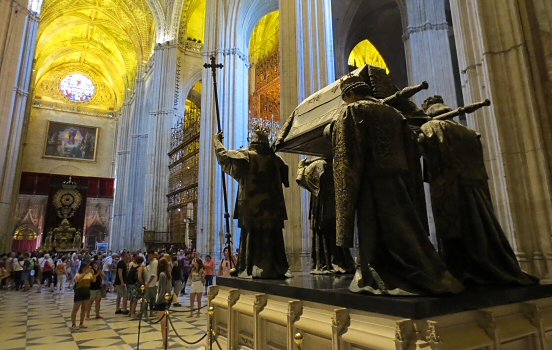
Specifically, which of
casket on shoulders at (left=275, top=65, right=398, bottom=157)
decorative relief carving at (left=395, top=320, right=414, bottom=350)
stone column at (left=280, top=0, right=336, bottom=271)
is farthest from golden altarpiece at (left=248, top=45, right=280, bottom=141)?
decorative relief carving at (left=395, top=320, right=414, bottom=350)

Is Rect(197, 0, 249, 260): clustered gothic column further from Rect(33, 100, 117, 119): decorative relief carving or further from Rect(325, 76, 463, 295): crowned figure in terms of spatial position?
Rect(33, 100, 117, 119): decorative relief carving

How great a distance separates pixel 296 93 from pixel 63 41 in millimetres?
28992

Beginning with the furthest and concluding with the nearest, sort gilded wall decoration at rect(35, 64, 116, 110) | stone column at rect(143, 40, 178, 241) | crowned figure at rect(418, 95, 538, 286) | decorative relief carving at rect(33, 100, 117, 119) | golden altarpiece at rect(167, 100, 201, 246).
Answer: gilded wall decoration at rect(35, 64, 116, 110) < decorative relief carving at rect(33, 100, 117, 119) < stone column at rect(143, 40, 178, 241) < golden altarpiece at rect(167, 100, 201, 246) < crowned figure at rect(418, 95, 538, 286)

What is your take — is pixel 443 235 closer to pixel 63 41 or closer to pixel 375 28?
pixel 375 28

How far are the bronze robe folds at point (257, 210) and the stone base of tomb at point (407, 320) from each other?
0.88 metres

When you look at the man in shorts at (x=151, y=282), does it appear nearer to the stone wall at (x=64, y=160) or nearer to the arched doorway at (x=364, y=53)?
the arched doorway at (x=364, y=53)

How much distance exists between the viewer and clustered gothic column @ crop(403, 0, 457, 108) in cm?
928

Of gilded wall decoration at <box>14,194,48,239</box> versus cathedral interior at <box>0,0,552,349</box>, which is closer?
cathedral interior at <box>0,0,552,349</box>

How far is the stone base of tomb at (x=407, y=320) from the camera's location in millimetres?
1497

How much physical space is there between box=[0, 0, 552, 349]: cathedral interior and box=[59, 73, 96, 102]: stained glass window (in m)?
0.12

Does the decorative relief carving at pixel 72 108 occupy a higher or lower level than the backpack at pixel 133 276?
higher

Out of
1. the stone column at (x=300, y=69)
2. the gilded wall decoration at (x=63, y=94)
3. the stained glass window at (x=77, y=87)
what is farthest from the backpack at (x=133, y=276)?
the stained glass window at (x=77, y=87)

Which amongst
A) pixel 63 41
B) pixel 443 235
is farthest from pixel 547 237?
pixel 63 41

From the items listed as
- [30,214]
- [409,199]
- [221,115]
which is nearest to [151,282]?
[409,199]
